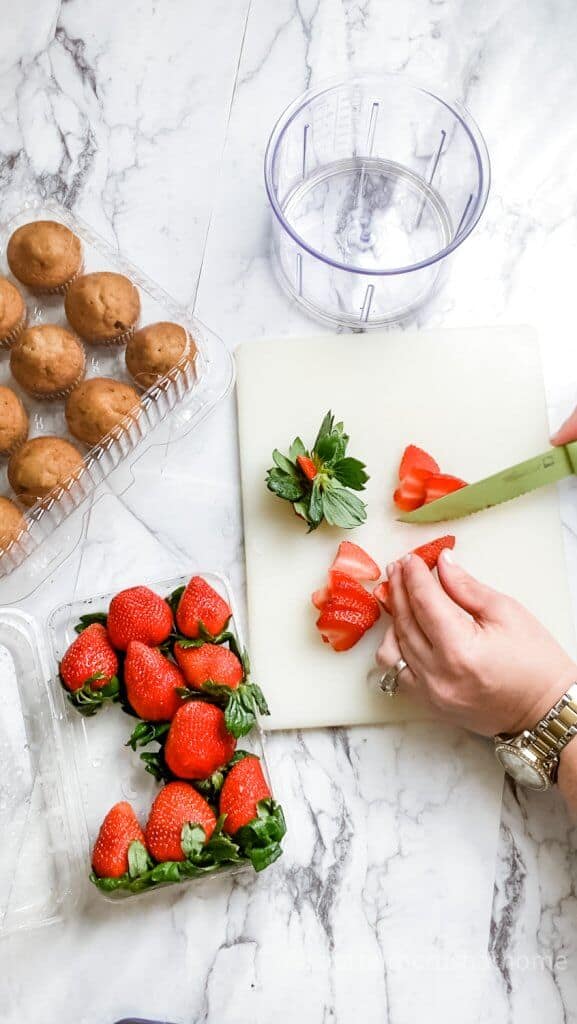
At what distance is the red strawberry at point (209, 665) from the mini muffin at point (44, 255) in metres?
0.51

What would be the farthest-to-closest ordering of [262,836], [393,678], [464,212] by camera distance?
[464,212] → [393,678] → [262,836]

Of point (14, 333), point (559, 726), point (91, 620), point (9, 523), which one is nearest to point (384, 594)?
point (559, 726)

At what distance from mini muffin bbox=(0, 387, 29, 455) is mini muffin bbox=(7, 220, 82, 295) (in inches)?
6.0

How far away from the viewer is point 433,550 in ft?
4.10

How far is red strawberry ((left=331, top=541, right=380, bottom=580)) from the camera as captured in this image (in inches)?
49.3

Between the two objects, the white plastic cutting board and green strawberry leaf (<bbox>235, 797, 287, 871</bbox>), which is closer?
green strawberry leaf (<bbox>235, 797, 287, 871</bbox>)

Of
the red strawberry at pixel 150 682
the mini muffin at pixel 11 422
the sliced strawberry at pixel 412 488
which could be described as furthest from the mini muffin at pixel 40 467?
the sliced strawberry at pixel 412 488

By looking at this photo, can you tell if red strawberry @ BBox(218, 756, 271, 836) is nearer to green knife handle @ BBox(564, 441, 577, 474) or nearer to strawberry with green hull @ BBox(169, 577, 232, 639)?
strawberry with green hull @ BBox(169, 577, 232, 639)

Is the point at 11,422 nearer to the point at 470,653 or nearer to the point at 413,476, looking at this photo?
the point at 413,476

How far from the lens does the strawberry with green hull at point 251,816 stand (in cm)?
111

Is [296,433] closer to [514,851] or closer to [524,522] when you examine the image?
[524,522]

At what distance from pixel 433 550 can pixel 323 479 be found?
175mm

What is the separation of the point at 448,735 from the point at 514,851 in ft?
0.56

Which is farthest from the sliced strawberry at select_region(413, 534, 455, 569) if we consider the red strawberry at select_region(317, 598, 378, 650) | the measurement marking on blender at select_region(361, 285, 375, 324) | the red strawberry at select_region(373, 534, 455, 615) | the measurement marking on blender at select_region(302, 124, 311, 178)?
the measurement marking on blender at select_region(302, 124, 311, 178)
